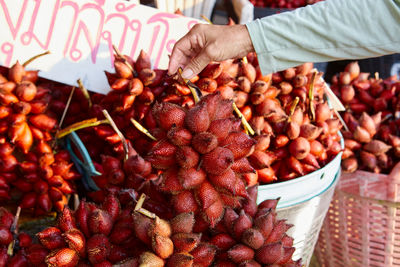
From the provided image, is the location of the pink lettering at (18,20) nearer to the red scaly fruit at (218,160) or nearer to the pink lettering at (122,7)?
the pink lettering at (122,7)

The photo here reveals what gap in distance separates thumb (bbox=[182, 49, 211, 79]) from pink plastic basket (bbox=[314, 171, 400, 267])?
939 mm

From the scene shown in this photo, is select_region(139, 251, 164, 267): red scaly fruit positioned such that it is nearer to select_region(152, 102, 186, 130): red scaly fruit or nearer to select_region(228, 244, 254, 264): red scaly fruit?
select_region(228, 244, 254, 264): red scaly fruit

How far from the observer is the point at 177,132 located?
2.50 ft

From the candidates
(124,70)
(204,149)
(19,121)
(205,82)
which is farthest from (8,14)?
(204,149)

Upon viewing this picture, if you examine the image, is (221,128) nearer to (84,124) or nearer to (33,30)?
(84,124)

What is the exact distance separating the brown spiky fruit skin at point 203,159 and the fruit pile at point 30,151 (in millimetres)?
693

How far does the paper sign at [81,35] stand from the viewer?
4.72 ft

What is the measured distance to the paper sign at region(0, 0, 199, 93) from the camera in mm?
1438

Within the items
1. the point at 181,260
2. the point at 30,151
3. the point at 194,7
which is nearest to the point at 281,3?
the point at 194,7

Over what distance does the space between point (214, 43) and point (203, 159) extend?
44 centimetres

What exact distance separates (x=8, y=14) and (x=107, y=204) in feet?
3.22

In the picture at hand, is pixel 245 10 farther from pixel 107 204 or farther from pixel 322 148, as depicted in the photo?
pixel 107 204

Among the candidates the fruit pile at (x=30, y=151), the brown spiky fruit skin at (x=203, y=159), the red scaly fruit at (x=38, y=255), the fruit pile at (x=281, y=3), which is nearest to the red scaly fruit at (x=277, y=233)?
the brown spiky fruit skin at (x=203, y=159)

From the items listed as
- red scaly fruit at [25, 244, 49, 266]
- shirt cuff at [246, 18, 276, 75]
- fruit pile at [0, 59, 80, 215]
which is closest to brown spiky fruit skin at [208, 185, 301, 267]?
red scaly fruit at [25, 244, 49, 266]
